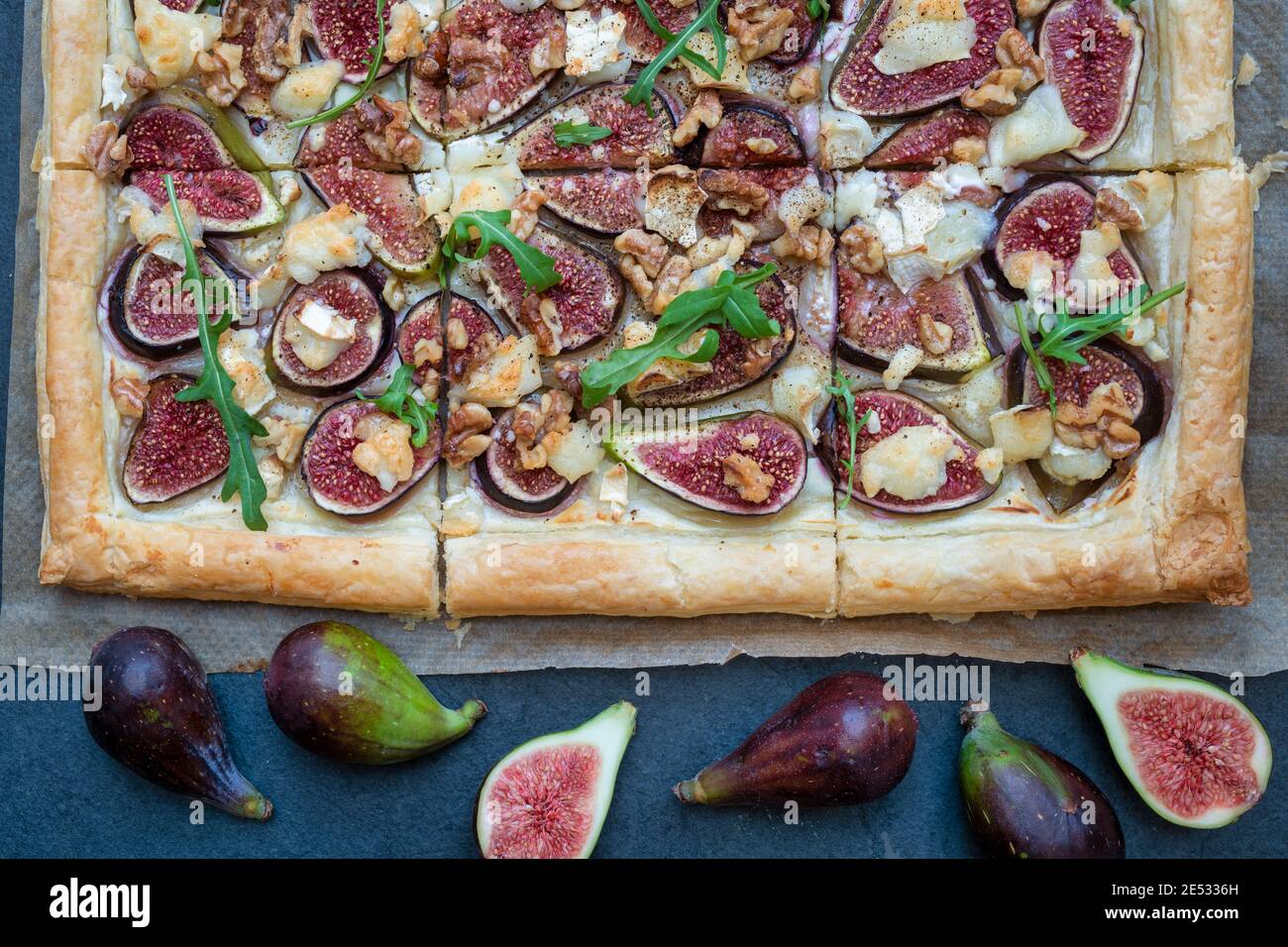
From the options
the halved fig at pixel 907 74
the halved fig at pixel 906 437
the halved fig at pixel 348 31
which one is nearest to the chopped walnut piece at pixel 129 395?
the halved fig at pixel 348 31

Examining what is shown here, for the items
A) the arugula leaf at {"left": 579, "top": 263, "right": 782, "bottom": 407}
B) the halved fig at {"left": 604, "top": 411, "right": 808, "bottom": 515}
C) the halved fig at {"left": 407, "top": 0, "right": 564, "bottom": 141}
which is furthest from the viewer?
the halved fig at {"left": 407, "top": 0, "right": 564, "bottom": 141}

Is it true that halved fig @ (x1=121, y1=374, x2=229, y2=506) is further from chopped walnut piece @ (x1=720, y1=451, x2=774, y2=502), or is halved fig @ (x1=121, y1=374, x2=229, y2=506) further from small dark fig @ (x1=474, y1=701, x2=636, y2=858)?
chopped walnut piece @ (x1=720, y1=451, x2=774, y2=502)

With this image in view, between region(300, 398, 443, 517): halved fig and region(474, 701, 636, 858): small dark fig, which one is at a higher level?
region(300, 398, 443, 517): halved fig

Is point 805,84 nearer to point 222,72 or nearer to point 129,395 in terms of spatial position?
point 222,72

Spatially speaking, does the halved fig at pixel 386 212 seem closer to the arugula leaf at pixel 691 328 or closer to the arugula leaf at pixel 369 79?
the arugula leaf at pixel 369 79

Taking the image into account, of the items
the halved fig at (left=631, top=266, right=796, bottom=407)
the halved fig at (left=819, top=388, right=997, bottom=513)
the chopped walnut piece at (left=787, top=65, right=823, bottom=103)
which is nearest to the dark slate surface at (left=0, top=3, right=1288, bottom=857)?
the halved fig at (left=819, top=388, right=997, bottom=513)
